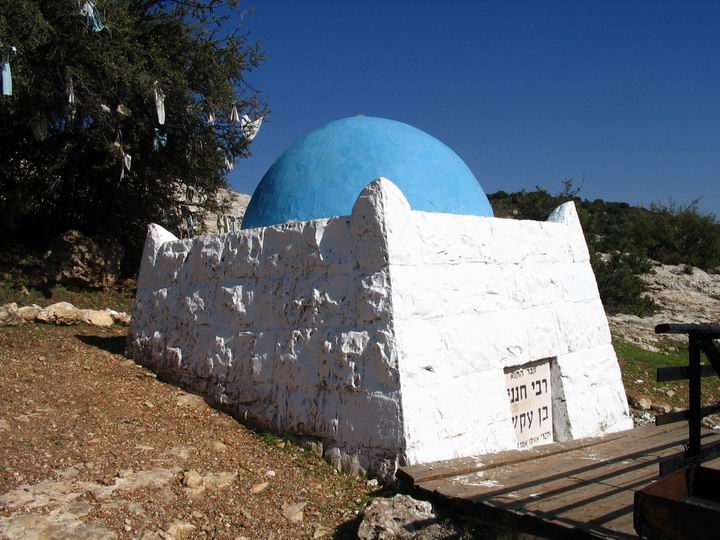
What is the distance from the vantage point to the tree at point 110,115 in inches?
407

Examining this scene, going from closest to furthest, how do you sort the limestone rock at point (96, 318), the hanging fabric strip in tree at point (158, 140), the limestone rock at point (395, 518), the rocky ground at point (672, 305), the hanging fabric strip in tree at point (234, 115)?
the limestone rock at point (395, 518) → the limestone rock at point (96, 318) → the hanging fabric strip in tree at point (158, 140) → the hanging fabric strip in tree at point (234, 115) → the rocky ground at point (672, 305)

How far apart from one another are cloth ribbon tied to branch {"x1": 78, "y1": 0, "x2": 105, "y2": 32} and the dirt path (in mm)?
5767

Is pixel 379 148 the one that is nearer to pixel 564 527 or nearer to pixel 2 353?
pixel 564 527

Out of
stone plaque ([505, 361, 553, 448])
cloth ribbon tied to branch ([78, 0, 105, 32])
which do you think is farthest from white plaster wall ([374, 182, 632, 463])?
cloth ribbon tied to branch ([78, 0, 105, 32])

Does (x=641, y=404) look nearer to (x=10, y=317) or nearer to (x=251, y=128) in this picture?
(x=10, y=317)

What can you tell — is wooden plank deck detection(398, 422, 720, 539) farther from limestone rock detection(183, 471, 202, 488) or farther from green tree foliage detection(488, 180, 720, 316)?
green tree foliage detection(488, 180, 720, 316)

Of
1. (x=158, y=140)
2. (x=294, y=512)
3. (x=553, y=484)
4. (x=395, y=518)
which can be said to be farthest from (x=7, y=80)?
(x=553, y=484)

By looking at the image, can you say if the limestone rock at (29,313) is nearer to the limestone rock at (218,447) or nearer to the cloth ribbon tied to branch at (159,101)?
the cloth ribbon tied to branch at (159,101)

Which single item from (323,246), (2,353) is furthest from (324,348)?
(2,353)

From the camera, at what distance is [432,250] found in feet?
15.9

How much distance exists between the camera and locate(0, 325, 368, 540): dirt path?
378 cm

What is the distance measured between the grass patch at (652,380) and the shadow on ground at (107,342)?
7.21 meters

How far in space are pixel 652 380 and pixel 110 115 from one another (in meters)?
10.3

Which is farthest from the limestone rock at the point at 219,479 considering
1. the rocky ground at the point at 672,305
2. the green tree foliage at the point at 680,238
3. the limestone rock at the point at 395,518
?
the green tree foliage at the point at 680,238
